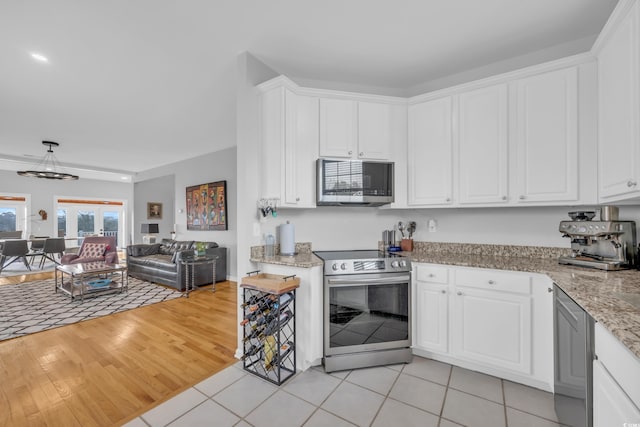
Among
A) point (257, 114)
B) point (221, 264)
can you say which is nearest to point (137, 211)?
point (221, 264)

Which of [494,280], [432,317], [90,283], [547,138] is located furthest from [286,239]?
[90,283]

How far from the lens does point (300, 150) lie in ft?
7.77

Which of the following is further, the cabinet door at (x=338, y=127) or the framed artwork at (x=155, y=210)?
the framed artwork at (x=155, y=210)

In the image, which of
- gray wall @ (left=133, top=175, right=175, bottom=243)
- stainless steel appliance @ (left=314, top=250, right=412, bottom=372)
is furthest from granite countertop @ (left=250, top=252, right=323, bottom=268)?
gray wall @ (left=133, top=175, right=175, bottom=243)

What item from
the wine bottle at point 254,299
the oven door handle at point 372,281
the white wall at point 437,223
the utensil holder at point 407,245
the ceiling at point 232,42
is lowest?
the wine bottle at point 254,299

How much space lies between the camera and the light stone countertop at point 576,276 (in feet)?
2.87

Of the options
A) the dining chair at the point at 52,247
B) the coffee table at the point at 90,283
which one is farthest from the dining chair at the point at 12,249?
the coffee table at the point at 90,283

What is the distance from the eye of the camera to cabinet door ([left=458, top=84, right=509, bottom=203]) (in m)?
2.13

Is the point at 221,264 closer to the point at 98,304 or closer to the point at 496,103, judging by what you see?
the point at 98,304

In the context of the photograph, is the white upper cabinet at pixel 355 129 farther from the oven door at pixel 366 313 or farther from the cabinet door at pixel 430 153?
the oven door at pixel 366 313

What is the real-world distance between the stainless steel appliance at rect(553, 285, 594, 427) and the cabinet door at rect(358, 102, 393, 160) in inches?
64.5

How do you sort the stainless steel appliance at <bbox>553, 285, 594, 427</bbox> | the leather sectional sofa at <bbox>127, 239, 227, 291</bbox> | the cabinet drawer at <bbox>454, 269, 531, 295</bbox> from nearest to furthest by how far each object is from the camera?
the stainless steel appliance at <bbox>553, 285, 594, 427</bbox> → the cabinet drawer at <bbox>454, 269, 531, 295</bbox> → the leather sectional sofa at <bbox>127, 239, 227, 291</bbox>

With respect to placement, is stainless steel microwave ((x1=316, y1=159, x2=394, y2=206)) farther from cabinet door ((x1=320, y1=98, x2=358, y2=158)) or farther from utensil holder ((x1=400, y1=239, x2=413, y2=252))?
utensil holder ((x1=400, y1=239, x2=413, y2=252))

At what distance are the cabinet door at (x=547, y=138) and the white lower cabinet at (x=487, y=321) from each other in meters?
0.72
